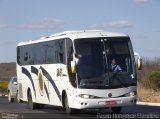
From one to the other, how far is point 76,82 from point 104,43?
192 cm

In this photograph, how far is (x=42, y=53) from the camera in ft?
89.7

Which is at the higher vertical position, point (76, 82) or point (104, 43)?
point (104, 43)

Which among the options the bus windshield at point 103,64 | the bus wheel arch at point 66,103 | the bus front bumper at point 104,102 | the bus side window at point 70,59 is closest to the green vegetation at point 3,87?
the bus wheel arch at point 66,103

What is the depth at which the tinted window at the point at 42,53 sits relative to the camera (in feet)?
80.7

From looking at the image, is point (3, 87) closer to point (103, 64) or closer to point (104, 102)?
point (103, 64)

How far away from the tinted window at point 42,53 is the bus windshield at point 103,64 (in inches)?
60.4

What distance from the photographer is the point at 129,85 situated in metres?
22.5

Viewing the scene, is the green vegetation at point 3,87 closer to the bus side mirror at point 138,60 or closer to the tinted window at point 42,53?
the tinted window at point 42,53

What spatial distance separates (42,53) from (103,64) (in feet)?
18.2

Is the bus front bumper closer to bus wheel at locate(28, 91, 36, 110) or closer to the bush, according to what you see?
bus wheel at locate(28, 91, 36, 110)

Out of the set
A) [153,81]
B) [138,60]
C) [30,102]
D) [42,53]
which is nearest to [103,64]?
[138,60]

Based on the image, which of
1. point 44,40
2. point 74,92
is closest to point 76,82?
point 74,92

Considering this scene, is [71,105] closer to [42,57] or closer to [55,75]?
[55,75]

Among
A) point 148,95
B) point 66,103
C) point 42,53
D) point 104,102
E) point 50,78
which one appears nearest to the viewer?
point 104,102
